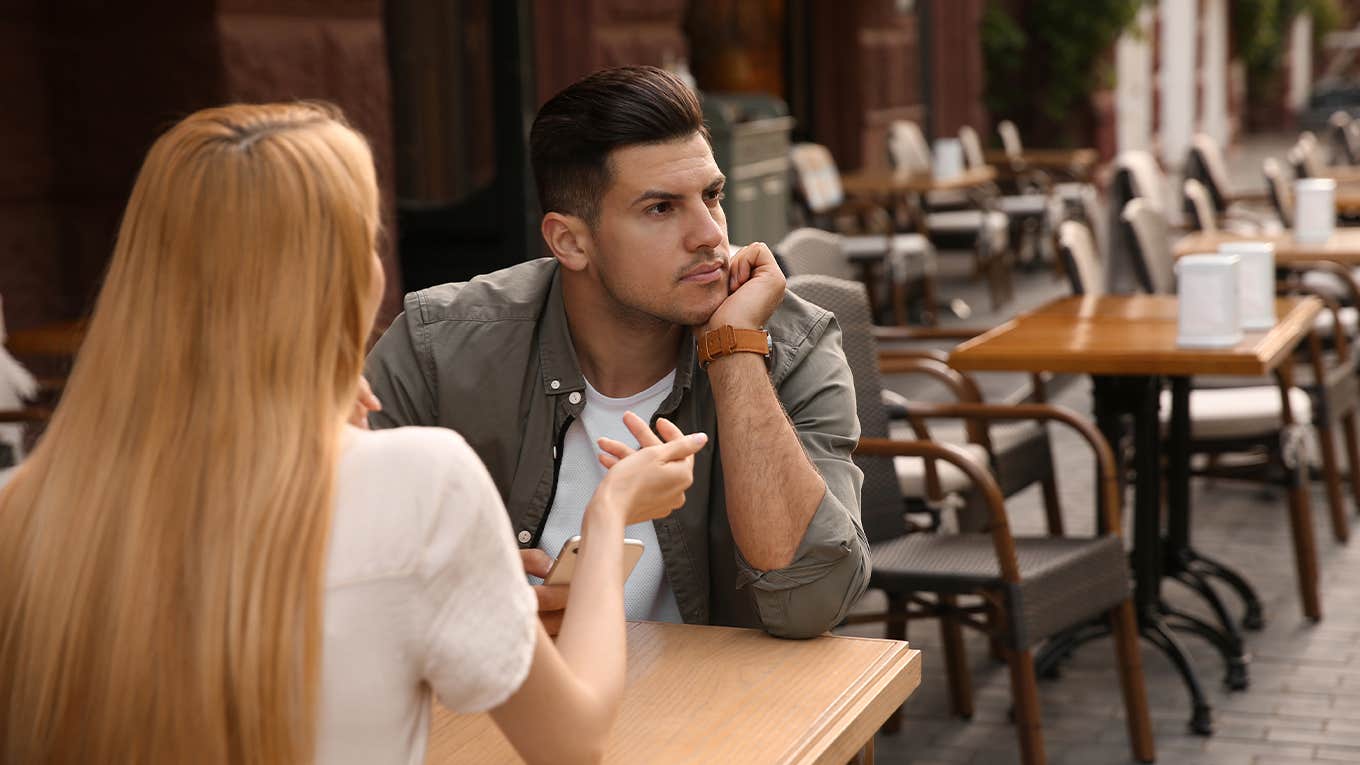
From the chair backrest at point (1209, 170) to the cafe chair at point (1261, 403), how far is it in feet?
9.29

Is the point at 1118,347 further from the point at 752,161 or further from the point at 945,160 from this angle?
the point at 945,160

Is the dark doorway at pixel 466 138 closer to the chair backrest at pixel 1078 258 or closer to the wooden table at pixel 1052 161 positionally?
the chair backrest at pixel 1078 258

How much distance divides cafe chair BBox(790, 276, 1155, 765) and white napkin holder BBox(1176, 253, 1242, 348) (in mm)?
367

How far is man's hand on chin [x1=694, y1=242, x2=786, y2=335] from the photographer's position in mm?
2213

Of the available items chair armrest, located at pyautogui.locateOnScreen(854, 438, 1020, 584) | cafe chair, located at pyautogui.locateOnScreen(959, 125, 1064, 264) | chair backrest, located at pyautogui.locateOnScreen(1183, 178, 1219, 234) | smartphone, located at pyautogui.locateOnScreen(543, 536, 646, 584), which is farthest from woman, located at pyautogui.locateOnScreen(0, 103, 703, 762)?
→ cafe chair, located at pyautogui.locateOnScreen(959, 125, 1064, 264)

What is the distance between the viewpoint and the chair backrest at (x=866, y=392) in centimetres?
352

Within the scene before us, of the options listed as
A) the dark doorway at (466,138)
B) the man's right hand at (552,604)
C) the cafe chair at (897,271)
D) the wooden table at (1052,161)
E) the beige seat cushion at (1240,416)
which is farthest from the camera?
the wooden table at (1052,161)

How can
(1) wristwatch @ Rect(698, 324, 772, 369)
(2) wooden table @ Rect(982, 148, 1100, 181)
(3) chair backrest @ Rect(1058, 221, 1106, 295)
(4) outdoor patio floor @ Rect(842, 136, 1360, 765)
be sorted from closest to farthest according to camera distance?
(1) wristwatch @ Rect(698, 324, 772, 369) < (4) outdoor patio floor @ Rect(842, 136, 1360, 765) < (3) chair backrest @ Rect(1058, 221, 1106, 295) < (2) wooden table @ Rect(982, 148, 1100, 181)

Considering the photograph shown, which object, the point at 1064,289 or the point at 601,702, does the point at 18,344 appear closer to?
the point at 601,702

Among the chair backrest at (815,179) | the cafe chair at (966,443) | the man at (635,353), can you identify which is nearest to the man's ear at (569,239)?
the man at (635,353)

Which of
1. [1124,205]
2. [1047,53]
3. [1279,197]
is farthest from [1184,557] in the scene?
[1047,53]

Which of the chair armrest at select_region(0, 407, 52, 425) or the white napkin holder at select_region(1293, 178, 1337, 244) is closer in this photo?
the chair armrest at select_region(0, 407, 52, 425)

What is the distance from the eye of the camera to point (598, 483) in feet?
7.50

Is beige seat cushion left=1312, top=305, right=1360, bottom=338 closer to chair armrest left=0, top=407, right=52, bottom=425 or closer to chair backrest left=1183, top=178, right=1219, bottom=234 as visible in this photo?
chair backrest left=1183, top=178, right=1219, bottom=234
